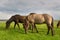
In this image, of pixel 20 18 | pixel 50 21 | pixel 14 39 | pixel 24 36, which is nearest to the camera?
pixel 14 39

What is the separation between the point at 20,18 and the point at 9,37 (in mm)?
6758

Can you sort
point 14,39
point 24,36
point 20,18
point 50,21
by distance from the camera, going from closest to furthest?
1. point 14,39
2. point 24,36
3. point 50,21
4. point 20,18

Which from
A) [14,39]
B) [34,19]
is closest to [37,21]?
[34,19]

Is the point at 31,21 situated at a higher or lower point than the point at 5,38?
higher

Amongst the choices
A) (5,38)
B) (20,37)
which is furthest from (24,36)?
(5,38)

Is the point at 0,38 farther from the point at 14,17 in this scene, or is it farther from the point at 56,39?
the point at 14,17

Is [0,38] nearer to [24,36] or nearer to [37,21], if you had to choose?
[24,36]

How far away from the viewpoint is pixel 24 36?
16.3 meters

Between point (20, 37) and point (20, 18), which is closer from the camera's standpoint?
point (20, 37)

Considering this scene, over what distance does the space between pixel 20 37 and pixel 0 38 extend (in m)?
1.69

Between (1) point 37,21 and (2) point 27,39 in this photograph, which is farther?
(1) point 37,21

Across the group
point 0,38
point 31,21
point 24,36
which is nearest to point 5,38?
point 0,38

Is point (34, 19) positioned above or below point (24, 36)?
above

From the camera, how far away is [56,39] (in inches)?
631
